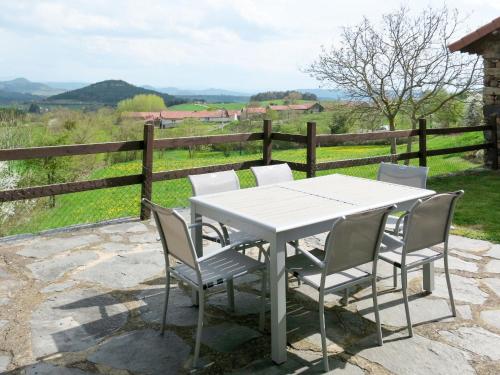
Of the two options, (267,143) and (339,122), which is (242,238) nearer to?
(267,143)

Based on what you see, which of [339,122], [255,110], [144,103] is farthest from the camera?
[144,103]

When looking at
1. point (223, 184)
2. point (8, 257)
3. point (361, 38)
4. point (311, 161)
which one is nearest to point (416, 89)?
point (361, 38)

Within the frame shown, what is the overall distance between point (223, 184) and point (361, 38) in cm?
1053

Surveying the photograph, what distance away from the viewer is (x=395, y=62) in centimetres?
1272

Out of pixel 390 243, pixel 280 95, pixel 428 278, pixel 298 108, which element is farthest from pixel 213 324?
pixel 280 95

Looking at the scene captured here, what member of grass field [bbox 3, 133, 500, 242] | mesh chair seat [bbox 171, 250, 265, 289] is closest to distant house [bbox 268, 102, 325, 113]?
grass field [bbox 3, 133, 500, 242]

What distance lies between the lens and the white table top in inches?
106

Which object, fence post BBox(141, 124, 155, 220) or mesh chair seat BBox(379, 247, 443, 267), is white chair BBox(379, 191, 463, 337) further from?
fence post BBox(141, 124, 155, 220)

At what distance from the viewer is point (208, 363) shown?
2.46 metres

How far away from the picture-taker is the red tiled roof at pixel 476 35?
8133mm

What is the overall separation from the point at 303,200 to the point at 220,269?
31.2 inches

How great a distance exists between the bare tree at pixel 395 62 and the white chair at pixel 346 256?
10.4m

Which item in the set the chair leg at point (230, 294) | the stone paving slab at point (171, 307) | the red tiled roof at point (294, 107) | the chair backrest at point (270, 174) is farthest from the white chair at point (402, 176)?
the red tiled roof at point (294, 107)

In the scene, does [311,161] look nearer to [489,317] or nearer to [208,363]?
[489,317]
